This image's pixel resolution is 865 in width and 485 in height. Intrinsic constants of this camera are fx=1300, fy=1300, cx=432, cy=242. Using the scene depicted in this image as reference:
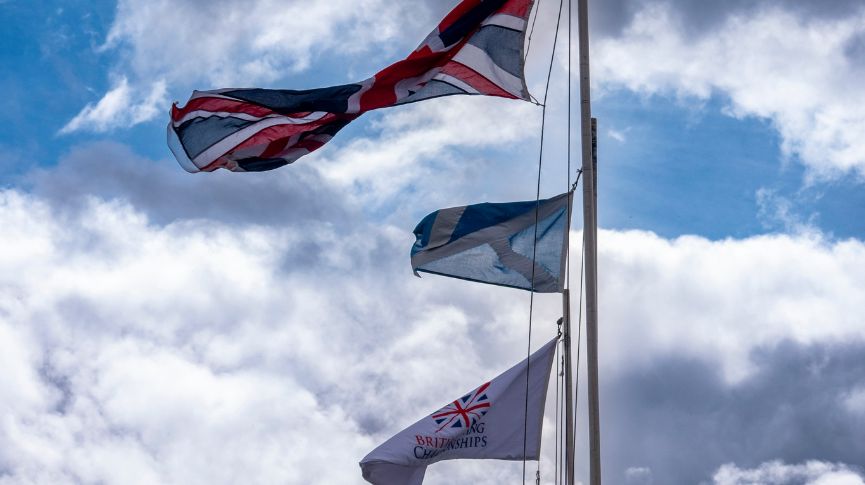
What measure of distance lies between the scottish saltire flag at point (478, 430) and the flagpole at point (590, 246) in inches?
217

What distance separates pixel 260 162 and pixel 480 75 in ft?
17.0

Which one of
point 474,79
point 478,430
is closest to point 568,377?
point 478,430

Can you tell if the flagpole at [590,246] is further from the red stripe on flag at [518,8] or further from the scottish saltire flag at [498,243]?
the scottish saltire flag at [498,243]

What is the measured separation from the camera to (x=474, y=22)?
1077 inches

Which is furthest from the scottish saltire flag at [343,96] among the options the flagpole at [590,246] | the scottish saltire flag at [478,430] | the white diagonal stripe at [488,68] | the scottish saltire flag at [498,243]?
the scottish saltire flag at [478,430]

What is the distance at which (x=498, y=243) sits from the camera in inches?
1141

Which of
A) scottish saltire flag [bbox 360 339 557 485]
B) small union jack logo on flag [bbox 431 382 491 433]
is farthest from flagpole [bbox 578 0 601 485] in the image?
small union jack logo on flag [bbox 431 382 491 433]

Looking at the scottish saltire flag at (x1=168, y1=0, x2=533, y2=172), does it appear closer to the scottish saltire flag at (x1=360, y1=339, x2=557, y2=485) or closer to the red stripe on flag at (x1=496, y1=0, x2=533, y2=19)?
the red stripe on flag at (x1=496, y1=0, x2=533, y2=19)

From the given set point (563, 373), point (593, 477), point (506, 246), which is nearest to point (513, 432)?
point (563, 373)

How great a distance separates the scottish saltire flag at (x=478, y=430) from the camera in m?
28.9

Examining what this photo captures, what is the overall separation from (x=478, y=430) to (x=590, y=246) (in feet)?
25.2

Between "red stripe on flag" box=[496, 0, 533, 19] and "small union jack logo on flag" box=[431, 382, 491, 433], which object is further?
"small union jack logo on flag" box=[431, 382, 491, 433]

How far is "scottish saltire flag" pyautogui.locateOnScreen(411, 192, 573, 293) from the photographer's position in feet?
92.8

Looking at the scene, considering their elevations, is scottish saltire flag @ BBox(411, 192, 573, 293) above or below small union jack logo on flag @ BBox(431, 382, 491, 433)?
above
